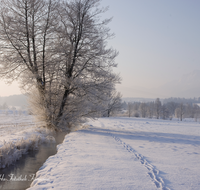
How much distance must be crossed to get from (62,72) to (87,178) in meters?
9.41

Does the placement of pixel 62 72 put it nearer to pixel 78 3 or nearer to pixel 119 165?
pixel 78 3

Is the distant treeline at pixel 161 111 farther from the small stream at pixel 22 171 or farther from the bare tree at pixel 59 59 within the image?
the small stream at pixel 22 171

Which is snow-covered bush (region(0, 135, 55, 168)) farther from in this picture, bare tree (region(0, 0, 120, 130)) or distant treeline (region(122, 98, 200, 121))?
distant treeline (region(122, 98, 200, 121))

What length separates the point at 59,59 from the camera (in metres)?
11.9

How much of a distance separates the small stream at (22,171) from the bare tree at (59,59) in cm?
480

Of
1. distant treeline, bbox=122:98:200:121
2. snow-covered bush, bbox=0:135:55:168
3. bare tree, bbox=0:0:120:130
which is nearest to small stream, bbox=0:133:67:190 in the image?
snow-covered bush, bbox=0:135:55:168

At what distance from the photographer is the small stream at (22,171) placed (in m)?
4.50

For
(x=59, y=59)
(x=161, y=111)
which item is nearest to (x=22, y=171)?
(x=59, y=59)

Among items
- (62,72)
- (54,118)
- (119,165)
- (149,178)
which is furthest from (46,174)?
(62,72)

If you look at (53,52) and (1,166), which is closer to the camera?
(1,166)

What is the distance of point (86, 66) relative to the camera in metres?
12.3

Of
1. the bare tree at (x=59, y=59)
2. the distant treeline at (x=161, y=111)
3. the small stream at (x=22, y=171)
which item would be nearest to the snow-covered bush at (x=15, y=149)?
the small stream at (x=22, y=171)

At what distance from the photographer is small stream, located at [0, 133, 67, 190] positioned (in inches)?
177

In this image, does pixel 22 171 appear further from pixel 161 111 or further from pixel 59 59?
pixel 161 111
